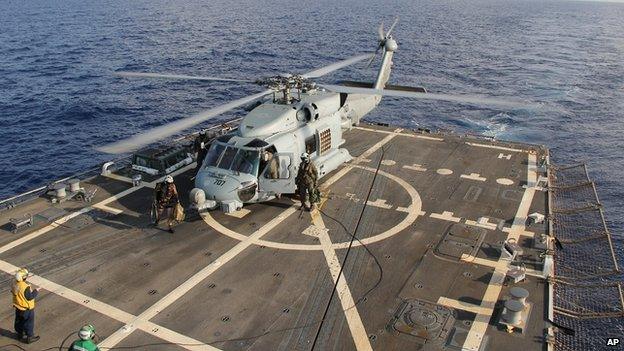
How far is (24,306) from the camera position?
11859 millimetres

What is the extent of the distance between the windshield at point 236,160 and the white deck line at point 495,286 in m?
8.97

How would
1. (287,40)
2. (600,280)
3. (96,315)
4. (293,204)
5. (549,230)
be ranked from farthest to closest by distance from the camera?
(287,40), (600,280), (293,204), (549,230), (96,315)

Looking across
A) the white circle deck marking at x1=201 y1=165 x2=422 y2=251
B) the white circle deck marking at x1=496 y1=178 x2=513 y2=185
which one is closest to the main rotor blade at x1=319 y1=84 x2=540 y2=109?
the white circle deck marking at x1=496 y1=178 x2=513 y2=185

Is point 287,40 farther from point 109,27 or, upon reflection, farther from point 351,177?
point 351,177

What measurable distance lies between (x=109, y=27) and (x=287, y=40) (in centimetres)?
3779

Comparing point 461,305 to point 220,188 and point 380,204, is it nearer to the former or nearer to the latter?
point 380,204

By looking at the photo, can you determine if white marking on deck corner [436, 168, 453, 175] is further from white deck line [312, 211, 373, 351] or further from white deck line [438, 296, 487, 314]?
white deck line [438, 296, 487, 314]

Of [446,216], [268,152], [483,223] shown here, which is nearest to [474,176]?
[446,216]

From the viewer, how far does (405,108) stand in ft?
163

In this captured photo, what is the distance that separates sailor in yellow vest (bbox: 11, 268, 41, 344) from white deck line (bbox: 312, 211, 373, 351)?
7.64m

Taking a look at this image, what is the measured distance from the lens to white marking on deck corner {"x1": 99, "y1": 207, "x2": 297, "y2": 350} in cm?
1267

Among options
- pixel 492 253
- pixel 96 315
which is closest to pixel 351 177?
pixel 492 253

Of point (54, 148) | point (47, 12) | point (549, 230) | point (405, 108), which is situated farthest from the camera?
point (47, 12)

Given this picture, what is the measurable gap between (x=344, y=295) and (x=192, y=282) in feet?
14.6
